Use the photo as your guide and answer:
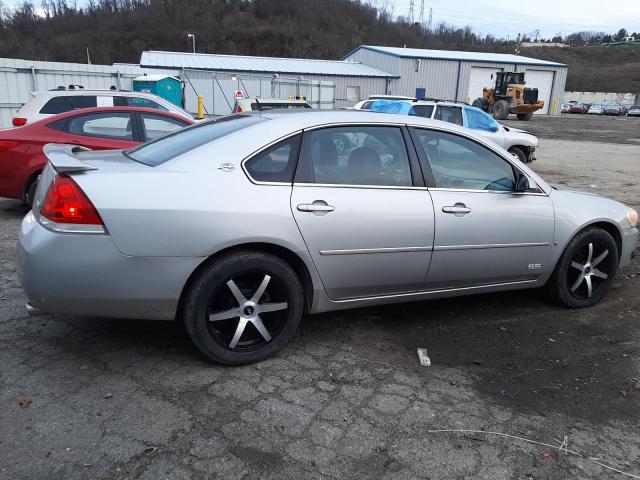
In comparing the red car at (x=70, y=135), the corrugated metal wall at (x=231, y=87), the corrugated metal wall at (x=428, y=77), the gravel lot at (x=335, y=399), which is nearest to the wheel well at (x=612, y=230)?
the gravel lot at (x=335, y=399)

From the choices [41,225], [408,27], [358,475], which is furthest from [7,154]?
[408,27]

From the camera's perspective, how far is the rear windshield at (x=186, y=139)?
3.37 metres

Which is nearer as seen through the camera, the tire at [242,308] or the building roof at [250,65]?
the tire at [242,308]

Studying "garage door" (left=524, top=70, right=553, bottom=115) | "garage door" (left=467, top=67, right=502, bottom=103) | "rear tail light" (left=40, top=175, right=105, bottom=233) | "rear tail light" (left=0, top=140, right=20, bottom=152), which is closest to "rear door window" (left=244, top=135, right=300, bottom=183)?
"rear tail light" (left=40, top=175, right=105, bottom=233)

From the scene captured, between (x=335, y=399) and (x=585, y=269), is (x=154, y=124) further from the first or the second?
(x=585, y=269)

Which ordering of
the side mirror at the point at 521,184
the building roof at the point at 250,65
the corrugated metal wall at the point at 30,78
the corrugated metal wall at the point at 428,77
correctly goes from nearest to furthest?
the side mirror at the point at 521,184
the corrugated metal wall at the point at 30,78
the building roof at the point at 250,65
the corrugated metal wall at the point at 428,77

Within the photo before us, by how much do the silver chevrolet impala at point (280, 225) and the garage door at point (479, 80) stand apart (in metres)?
48.4

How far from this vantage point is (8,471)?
2311 millimetres

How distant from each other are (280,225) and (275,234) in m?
0.06

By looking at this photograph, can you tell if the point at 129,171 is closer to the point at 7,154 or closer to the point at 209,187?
the point at 209,187

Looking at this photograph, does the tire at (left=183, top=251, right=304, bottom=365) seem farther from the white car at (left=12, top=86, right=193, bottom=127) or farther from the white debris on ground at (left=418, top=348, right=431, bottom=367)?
the white car at (left=12, top=86, right=193, bottom=127)

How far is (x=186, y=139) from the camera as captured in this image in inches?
142

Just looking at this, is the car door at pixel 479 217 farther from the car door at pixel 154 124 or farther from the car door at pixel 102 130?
the car door at pixel 102 130

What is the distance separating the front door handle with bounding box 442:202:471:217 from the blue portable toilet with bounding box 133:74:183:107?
57.6 feet
